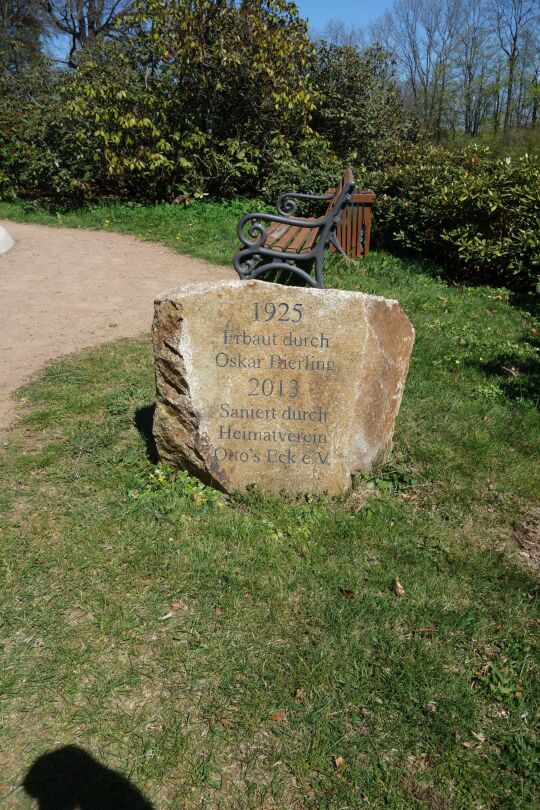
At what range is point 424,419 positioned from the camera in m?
3.94

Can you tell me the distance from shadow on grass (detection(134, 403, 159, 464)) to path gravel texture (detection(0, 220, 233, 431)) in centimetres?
82

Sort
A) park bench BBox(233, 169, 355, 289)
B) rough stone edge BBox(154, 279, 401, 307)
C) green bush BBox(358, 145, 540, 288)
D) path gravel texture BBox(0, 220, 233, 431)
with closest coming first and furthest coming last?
rough stone edge BBox(154, 279, 401, 307)
park bench BBox(233, 169, 355, 289)
path gravel texture BBox(0, 220, 233, 431)
green bush BBox(358, 145, 540, 288)

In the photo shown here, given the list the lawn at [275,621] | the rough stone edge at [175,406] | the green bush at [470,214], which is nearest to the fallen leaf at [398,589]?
the lawn at [275,621]

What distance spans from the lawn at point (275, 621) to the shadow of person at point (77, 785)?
0.05 feet

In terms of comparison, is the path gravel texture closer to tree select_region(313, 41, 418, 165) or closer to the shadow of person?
the shadow of person

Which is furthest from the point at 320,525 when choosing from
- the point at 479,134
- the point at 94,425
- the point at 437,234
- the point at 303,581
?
the point at 479,134

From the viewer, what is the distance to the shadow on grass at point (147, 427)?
3498 mm

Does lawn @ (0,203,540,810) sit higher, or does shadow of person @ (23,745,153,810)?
lawn @ (0,203,540,810)

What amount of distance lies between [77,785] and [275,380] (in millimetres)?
1817

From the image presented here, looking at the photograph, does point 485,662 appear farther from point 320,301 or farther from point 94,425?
point 94,425

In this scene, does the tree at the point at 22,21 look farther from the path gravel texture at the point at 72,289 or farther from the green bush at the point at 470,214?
the green bush at the point at 470,214

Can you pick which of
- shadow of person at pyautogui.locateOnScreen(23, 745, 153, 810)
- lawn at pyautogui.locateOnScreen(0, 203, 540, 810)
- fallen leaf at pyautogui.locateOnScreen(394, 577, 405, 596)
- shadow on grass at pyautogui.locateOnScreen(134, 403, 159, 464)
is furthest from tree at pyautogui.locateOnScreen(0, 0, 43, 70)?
shadow of person at pyautogui.locateOnScreen(23, 745, 153, 810)

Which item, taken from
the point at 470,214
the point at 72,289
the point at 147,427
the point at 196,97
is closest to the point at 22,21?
the point at 196,97

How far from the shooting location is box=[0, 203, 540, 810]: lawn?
1.98m
